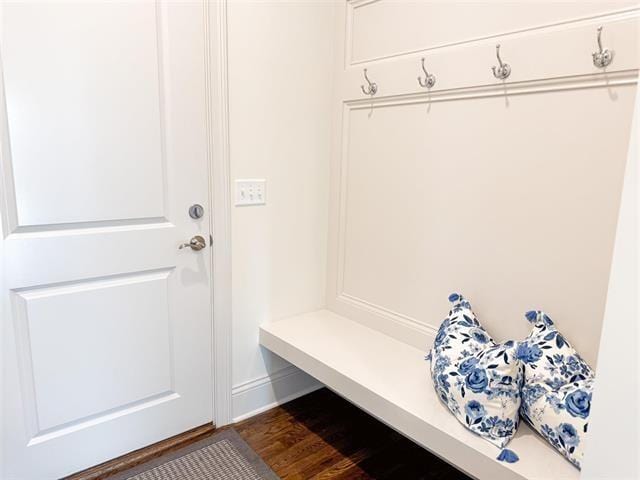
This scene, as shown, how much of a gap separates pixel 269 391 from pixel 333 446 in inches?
17.8

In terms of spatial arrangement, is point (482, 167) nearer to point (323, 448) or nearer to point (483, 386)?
point (483, 386)

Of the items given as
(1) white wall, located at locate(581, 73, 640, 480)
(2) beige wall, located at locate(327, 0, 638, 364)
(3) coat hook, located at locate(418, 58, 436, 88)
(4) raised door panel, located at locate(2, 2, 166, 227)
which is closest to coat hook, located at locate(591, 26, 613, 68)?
(2) beige wall, located at locate(327, 0, 638, 364)

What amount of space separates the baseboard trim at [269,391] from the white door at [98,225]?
31 cm

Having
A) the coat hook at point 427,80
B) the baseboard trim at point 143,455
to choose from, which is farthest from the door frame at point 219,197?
the coat hook at point 427,80

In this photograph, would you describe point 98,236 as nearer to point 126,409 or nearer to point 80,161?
point 80,161

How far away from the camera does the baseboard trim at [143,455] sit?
5.77ft

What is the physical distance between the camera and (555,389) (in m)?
1.33

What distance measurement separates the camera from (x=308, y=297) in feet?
7.77

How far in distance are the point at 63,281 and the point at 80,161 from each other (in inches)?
17.6

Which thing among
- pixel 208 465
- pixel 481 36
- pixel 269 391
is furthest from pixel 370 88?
pixel 208 465

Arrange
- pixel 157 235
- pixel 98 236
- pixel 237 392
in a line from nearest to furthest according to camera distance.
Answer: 1. pixel 98 236
2. pixel 157 235
3. pixel 237 392

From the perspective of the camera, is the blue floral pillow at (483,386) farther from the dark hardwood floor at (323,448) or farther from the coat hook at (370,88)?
the coat hook at (370,88)

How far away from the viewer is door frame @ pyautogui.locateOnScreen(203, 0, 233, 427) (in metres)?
1.81

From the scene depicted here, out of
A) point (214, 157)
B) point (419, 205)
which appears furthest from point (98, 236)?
point (419, 205)
